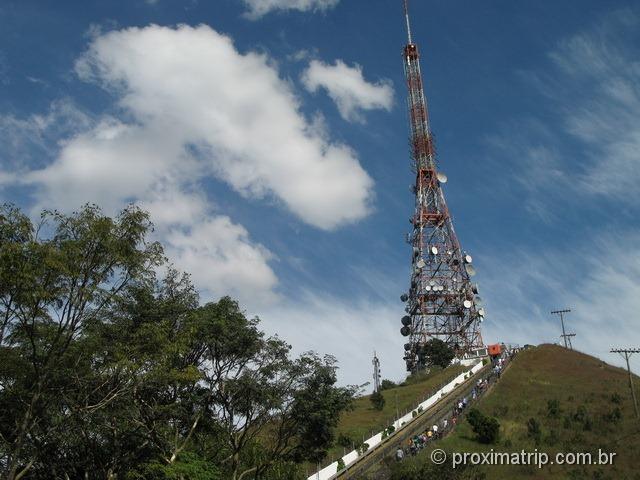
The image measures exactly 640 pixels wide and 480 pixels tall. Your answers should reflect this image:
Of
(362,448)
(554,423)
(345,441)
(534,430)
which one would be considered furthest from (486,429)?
(345,441)

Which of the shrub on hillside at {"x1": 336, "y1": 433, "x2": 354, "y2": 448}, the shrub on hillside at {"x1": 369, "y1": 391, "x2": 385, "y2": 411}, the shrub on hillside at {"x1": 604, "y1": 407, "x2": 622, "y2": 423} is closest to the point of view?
the shrub on hillside at {"x1": 336, "y1": 433, "x2": 354, "y2": 448}

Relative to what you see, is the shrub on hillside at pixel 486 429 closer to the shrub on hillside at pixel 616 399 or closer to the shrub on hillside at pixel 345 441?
the shrub on hillside at pixel 345 441

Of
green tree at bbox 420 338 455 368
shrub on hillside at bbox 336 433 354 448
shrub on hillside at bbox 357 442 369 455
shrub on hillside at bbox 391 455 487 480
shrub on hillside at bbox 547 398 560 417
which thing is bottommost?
shrub on hillside at bbox 391 455 487 480

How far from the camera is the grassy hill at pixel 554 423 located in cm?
2998

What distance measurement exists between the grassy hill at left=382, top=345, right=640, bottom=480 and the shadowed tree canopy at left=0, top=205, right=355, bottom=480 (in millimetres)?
6947

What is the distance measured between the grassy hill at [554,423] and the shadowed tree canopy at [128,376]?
6947 mm

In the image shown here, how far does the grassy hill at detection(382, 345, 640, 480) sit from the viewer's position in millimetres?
29984

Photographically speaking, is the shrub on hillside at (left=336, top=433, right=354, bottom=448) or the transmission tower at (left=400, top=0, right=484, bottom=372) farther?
the transmission tower at (left=400, top=0, right=484, bottom=372)

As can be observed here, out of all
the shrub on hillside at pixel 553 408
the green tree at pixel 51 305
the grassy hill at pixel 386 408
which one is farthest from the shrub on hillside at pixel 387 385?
the green tree at pixel 51 305

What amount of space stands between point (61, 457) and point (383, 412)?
28.5m

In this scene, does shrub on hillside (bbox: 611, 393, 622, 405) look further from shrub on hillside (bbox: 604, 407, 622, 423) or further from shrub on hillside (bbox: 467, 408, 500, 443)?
shrub on hillside (bbox: 467, 408, 500, 443)

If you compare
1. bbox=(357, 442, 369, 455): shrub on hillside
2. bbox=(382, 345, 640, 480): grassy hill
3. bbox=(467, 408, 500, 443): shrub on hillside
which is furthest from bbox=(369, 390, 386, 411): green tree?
bbox=(357, 442, 369, 455): shrub on hillside

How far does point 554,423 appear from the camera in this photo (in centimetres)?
3884

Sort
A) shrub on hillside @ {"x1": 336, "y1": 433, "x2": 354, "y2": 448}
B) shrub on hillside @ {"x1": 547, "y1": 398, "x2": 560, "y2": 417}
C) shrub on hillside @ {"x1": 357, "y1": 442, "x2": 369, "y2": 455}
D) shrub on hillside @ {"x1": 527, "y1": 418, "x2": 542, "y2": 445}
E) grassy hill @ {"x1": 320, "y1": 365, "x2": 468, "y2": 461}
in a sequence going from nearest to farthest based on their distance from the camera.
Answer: shrub on hillside @ {"x1": 357, "y1": 442, "x2": 369, "y2": 455} → shrub on hillside @ {"x1": 527, "y1": 418, "x2": 542, "y2": 445} → shrub on hillside @ {"x1": 336, "y1": 433, "x2": 354, "y2": 448} → grassy hill @ {"x1": 320, "y1": 365, "x2": 468, "y2": 461} → shrub on hillside @ {"x1": 547, "y1": 398, "x2": 560, "y2": 417}
